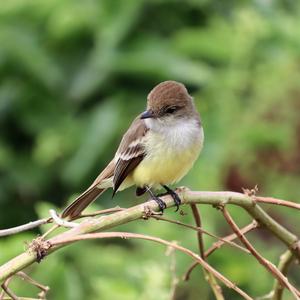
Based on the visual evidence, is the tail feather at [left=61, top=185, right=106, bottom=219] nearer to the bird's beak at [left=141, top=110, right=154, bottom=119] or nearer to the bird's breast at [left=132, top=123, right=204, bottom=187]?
the bird's breast at [left=132, top=123, right=204, bottom=187]

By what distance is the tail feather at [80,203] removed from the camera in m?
2.70

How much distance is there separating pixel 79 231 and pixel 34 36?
4.39 m

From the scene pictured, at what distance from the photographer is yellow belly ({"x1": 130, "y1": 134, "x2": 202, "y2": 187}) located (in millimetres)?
3195

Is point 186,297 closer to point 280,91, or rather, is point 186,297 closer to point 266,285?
point 266,285

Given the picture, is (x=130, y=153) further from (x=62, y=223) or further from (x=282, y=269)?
(x=62, y=223)

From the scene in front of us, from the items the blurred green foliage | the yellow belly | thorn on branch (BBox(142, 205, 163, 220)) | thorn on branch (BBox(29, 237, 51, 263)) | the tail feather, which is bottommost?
thorn on branch (BBox(29, 237, 51, 263))

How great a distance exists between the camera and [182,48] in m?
5.75

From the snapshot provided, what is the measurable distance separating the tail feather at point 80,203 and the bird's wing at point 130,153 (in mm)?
112

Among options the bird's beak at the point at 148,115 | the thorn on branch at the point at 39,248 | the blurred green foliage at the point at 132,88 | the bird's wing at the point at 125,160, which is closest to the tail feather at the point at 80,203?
the bird's wing at the point at 125,160

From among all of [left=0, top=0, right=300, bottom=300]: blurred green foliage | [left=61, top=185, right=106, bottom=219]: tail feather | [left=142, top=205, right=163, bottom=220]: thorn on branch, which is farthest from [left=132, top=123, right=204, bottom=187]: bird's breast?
[left=0, top=0, right=300, bottom=300]: blurred green foliage

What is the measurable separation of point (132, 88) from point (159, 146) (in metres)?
2.45

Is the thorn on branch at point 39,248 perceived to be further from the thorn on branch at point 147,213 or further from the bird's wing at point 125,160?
the bird's wing at point 125,160

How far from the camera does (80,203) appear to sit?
2.83 m

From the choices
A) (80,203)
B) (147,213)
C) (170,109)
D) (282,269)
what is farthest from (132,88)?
(147,213)
